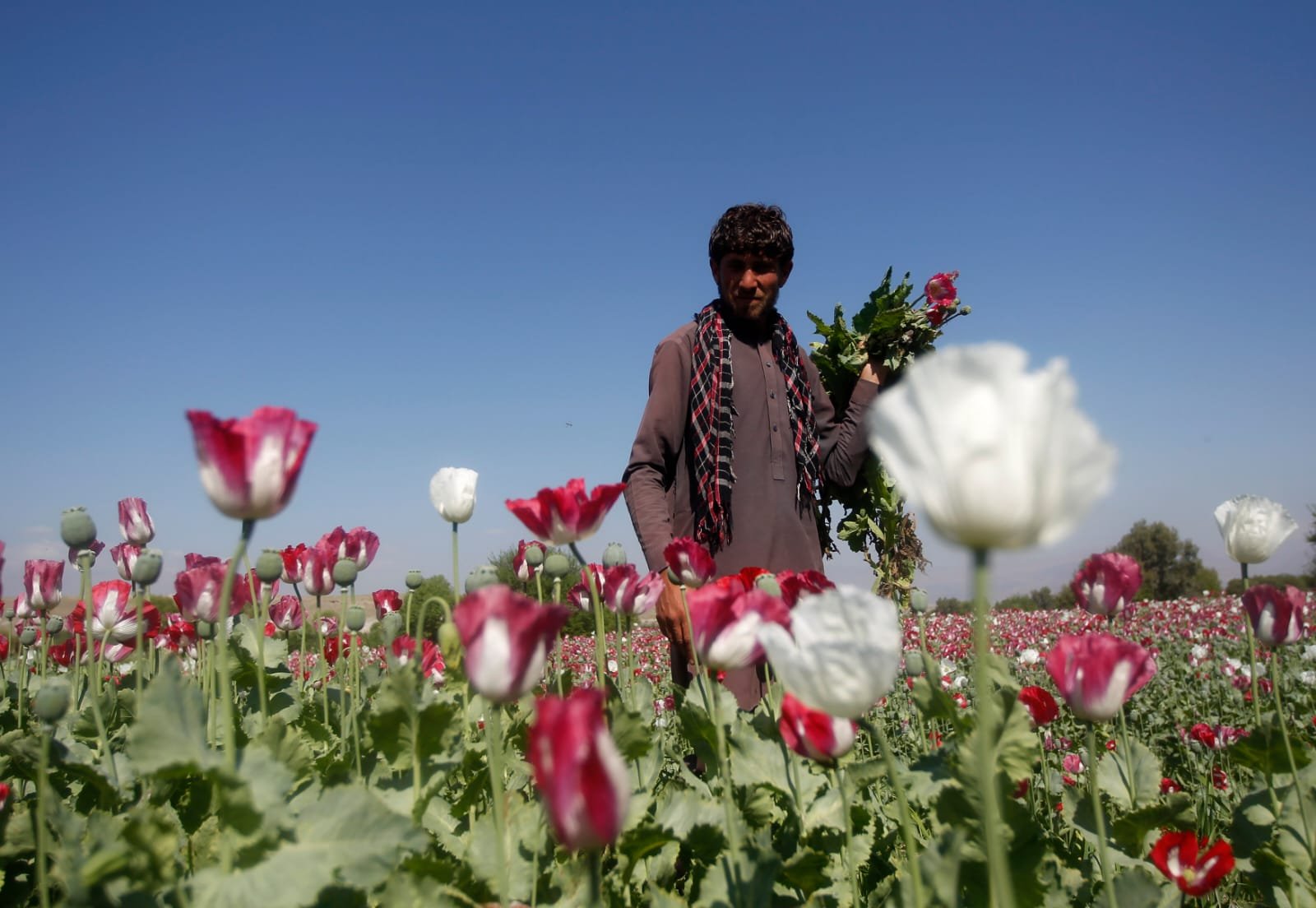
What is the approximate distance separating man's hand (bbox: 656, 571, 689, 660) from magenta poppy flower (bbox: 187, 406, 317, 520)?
71.6 inches

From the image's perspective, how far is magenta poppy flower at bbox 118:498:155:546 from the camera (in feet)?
7.25

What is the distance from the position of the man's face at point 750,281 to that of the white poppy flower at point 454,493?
1.66 meters

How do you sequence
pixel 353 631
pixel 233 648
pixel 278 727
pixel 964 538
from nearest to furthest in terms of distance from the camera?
pixel 964 538
pixel 278 727
pixel 353 631
pixel 233 648

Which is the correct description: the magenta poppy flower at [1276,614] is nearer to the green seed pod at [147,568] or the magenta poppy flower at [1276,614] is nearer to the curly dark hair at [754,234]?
the curly dark hair at [754,234]

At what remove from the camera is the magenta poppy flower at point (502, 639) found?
866 mm

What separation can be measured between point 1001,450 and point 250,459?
2.61 feet

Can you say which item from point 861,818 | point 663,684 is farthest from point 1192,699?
point 861,818

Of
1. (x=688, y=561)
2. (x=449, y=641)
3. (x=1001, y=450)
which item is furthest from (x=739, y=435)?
(x=1001, y=450)

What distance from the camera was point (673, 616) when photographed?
2.74 metres

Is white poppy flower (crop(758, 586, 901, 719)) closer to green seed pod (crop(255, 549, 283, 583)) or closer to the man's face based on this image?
green seed pod (crop(255, 549, 283, 583))

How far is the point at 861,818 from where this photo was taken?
1528 mm

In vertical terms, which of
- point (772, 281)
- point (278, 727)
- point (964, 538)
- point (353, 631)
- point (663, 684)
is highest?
point (772, 281)

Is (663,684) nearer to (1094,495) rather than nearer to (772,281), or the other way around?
(772,281)

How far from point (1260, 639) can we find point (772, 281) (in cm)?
203
